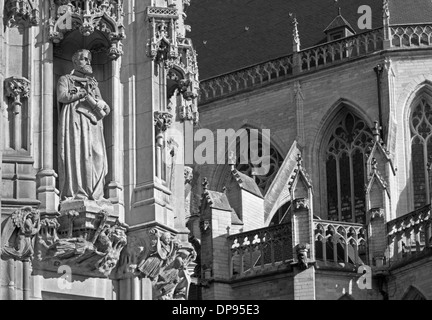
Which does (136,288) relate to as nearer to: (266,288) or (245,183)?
(266,288)

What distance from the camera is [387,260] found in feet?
116

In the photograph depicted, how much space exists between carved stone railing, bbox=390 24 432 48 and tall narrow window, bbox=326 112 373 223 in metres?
2.50

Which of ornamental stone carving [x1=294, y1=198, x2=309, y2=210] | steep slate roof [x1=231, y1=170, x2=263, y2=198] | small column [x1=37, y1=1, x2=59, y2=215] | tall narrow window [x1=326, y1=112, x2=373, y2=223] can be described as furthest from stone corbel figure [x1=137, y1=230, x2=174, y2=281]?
tall narrow window [x1=326, y1=112, x2=373, y2=223]

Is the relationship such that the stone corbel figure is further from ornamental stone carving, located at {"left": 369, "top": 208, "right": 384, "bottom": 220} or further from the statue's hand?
ornamental stone carving, located at {"left": 369, "top": 208, "right": 384, "bottom": 220}

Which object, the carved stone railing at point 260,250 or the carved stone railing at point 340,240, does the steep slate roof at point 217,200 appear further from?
the carved stone railing at point 340,240

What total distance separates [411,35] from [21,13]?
1134 inches

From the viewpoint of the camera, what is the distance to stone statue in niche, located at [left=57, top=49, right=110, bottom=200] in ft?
52.6

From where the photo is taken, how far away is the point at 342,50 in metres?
44.2

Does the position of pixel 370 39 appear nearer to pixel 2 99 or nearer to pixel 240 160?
pixel 240 160

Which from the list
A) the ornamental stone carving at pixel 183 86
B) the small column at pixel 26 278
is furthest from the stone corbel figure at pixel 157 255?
the ornamental stone carving at pixel 183 86
